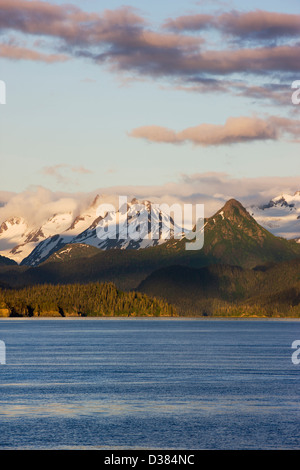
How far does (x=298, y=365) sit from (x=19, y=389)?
66.9 meters

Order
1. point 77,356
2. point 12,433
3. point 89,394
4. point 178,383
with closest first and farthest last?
1. point 12,433
2. point 89,394
3. point 178,383
4. point 77,356

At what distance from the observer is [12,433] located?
7838cm

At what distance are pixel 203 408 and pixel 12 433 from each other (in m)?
26.5

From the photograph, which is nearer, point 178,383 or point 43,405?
point 43,405

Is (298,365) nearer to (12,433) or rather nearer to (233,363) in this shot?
(233,363)

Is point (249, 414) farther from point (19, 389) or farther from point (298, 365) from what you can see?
point (298, 365)

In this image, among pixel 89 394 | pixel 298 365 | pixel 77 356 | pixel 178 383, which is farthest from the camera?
pixel 77 356

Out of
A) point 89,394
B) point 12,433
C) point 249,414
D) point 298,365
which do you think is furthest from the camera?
point 298,365

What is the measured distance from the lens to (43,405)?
9706 cm
